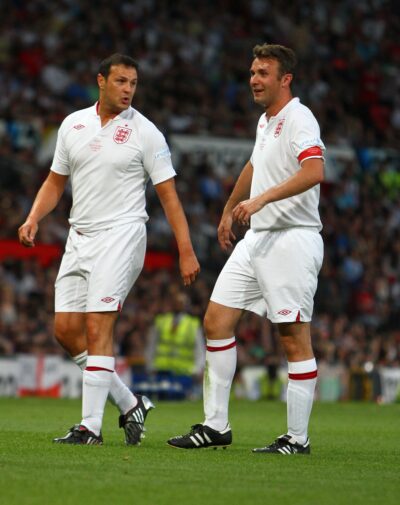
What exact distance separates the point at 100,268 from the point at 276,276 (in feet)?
3.54

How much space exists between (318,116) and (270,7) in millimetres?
3185

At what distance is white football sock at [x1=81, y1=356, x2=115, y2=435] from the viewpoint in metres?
8.35

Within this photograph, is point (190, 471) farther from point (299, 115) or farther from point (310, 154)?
point (299, 115)

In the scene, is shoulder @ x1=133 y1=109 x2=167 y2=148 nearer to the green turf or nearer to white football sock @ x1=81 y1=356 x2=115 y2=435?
white football sock @ x1=81 y1=356 x2=115 y2=435

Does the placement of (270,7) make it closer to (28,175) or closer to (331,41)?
(331,41)

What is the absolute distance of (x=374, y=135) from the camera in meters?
29.2

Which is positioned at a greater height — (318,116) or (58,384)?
(318,116)

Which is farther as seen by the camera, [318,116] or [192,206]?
[318,116]

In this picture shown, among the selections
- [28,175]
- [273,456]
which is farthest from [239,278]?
[28,175]

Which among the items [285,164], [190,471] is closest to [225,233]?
[285,164]

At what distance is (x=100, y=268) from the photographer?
8.41 metres

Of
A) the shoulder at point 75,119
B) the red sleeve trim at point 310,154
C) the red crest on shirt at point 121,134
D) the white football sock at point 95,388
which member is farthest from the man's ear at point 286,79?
the white football sock at point 95,388

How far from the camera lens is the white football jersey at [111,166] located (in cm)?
853

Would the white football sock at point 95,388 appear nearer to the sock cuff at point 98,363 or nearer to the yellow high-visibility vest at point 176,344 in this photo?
the sock cuff at point 98,363
